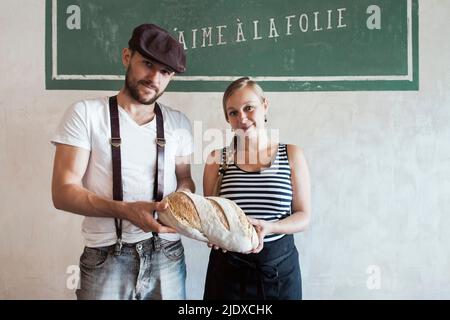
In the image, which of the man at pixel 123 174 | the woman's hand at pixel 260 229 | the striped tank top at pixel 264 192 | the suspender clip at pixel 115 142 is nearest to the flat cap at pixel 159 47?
the man at pixel 123 174

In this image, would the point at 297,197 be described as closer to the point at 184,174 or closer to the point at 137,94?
the point at 184,174

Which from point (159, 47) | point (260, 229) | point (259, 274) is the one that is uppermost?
point (159, 47)

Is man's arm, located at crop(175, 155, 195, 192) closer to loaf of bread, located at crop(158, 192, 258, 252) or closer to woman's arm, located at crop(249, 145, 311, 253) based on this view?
loaf of bread, located at crop(158, 192, 258, 252)

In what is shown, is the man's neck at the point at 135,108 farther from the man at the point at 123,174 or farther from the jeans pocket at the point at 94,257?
the jeans pocket at the point at 94,257

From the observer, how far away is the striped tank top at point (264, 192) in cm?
113

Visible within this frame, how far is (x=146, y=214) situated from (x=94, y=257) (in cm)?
24

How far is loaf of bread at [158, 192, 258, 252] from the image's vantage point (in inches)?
40.6

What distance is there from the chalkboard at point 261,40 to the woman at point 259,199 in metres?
0.16

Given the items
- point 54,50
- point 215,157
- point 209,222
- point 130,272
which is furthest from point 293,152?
point 54,50

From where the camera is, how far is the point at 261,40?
4.38ft

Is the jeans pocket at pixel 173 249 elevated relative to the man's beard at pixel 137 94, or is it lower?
lower

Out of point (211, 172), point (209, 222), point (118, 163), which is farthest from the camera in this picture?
point (211, 172)

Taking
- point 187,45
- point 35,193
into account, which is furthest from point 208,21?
point 35,193
